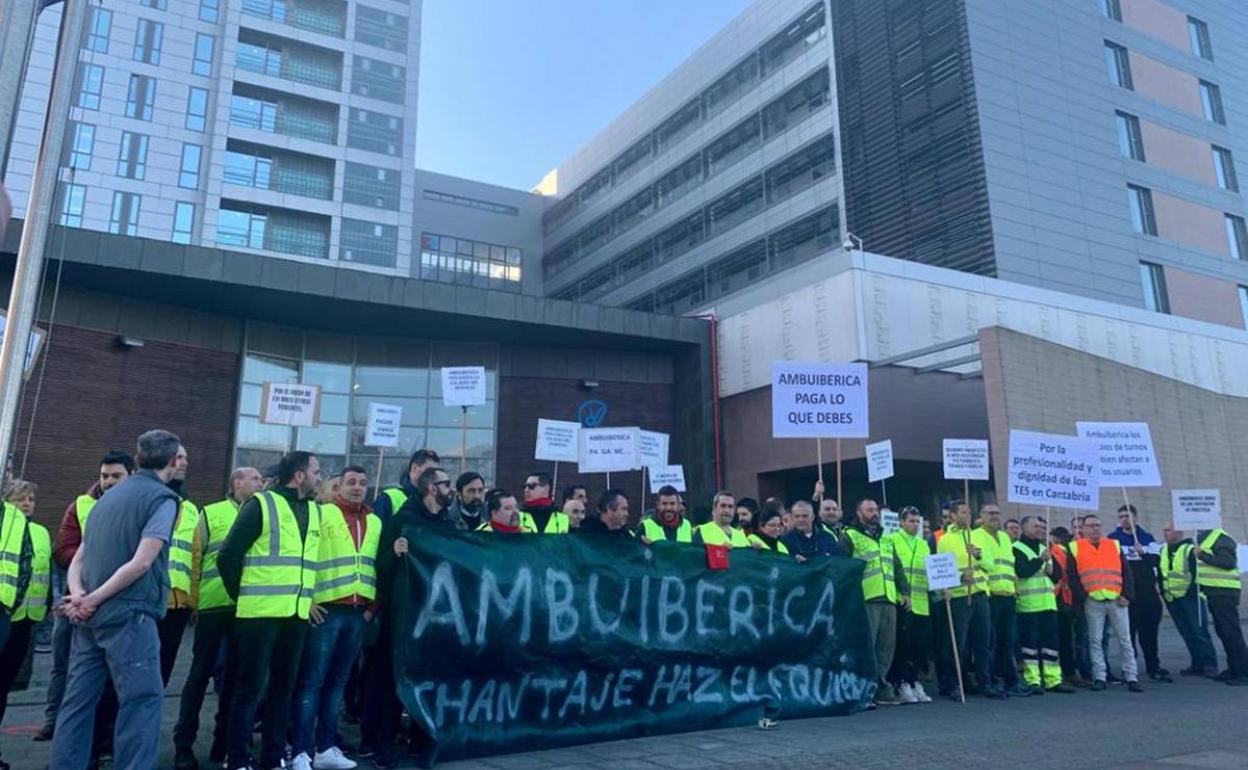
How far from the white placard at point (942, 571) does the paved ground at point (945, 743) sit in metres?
1.22

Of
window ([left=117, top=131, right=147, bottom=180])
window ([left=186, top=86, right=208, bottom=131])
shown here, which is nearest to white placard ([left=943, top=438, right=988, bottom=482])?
window ([left=117, top=131, right=147, bottom=180])

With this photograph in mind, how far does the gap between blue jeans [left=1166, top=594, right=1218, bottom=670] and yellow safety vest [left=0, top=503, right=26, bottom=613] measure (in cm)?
1281

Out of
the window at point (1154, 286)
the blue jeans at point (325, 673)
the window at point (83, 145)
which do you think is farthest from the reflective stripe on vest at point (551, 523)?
the window at point (83, 145)

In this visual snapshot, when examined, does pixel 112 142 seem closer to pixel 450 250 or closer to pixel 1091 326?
pixel 450 250

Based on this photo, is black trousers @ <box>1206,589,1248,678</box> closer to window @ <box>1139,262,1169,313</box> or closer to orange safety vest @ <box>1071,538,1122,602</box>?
orange safety vest @ <box>1071,538,1122,602</box>

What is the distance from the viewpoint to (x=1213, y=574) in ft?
37.2

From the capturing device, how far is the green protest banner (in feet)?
20.5

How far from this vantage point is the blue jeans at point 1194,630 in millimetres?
11586

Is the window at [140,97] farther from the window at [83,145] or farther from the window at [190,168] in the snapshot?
the window at [190,168]

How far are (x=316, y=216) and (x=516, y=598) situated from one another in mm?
41426

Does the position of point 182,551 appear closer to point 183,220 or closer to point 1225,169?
point 183,220

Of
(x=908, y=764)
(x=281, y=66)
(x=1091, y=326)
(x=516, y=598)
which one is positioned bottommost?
(x=908, y=764)

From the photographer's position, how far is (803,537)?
916cm

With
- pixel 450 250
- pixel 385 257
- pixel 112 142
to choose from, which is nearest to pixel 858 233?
pixel 385 257
